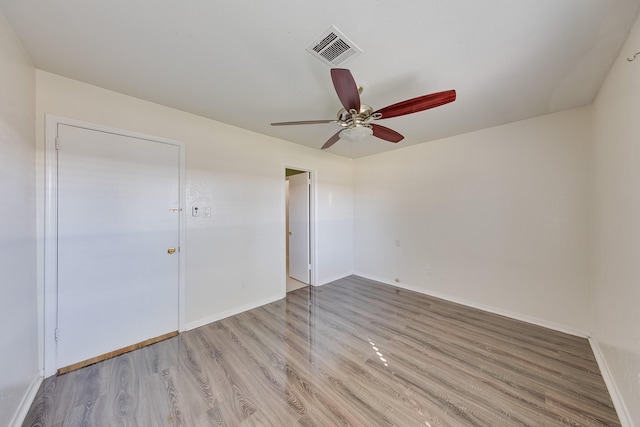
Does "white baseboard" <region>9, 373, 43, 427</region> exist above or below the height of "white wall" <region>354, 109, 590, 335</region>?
below

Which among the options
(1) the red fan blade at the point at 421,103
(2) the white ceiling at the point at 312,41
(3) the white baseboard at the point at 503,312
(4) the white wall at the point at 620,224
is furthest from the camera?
(3) the white baseboard at the point at 503,312

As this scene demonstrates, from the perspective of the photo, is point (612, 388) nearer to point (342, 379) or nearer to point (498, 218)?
point (498, 218)

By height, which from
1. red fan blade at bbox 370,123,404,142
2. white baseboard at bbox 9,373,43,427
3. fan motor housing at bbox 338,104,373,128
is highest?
fan motor housing at bbox 338,104,373,128

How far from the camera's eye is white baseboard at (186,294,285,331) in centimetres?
248

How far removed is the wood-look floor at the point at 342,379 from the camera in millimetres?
1426

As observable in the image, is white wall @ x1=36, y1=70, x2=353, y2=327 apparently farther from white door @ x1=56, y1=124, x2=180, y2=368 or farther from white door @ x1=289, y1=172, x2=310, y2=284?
white door @ x1=289, y1=172, x2=310, y2=284

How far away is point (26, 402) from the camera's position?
Result: 1.46 m

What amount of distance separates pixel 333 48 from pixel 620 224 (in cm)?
235

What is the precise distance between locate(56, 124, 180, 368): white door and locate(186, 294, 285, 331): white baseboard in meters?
0.18

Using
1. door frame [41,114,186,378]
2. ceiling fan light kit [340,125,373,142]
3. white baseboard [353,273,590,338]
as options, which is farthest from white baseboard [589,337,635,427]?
door frame [41,114,186,378]

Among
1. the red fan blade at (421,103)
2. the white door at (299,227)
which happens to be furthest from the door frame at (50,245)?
the white door at (299,227)

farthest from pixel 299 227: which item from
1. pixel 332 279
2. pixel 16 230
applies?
pixel 16 230

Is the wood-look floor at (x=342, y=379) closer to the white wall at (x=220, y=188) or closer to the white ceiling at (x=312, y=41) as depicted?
the white wall at (x=220, y=188)

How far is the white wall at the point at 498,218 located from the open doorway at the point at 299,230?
133 centimetres
